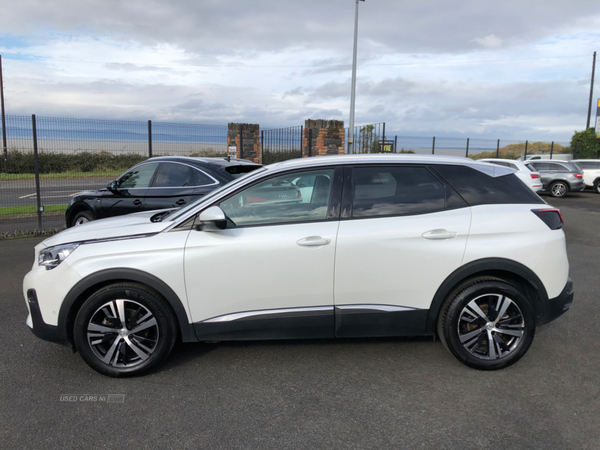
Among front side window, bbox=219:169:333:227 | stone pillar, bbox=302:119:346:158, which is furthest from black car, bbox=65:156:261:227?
stone pillar, bbox=302:119:346:158

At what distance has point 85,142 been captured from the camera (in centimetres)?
1095

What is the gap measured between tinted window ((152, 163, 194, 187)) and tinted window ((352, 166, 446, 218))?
4.30 meters

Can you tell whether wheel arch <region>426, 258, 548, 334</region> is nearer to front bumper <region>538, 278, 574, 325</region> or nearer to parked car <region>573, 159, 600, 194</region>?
front bumper <region>538, 278, 574, 325</region>

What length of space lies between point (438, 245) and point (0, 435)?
3.21m

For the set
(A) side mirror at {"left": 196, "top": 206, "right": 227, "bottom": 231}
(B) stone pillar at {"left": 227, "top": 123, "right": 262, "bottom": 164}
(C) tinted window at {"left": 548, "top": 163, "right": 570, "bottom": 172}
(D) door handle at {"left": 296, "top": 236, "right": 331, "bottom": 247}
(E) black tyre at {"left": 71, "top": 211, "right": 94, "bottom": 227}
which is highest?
(B) stone pillar at {"left": 227, "top": 123, "right": 262, "bottom": 164}

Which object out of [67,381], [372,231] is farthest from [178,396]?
[372,231]

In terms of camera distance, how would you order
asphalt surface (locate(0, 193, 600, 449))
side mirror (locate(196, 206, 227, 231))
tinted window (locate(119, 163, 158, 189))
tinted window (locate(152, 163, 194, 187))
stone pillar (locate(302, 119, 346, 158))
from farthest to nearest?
stone pillar (locate(302, 119, 346, 158)), tinted window (locate(119, 163, 158, 189)), tinted window (locate(152, 163, 194, 187)), side mirror (locate(196, 206, 227, 231)), asphalt surface (locate(0, 193, 600, 449))

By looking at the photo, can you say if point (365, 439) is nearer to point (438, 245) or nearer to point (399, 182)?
point (438, 245)

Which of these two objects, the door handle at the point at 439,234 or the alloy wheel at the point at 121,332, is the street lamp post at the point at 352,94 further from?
the alloy wheel at the point at 121,332

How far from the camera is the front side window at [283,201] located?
12.0 feet

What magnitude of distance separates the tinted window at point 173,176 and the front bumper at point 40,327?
402 cm

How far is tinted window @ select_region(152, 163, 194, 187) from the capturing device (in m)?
7.47

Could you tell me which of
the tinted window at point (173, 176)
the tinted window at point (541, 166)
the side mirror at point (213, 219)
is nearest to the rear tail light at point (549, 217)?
the side mirror at point (213, 219)

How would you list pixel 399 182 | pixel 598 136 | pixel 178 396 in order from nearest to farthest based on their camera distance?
pixel 178 396, pixel 399 182, pixel 598 136
